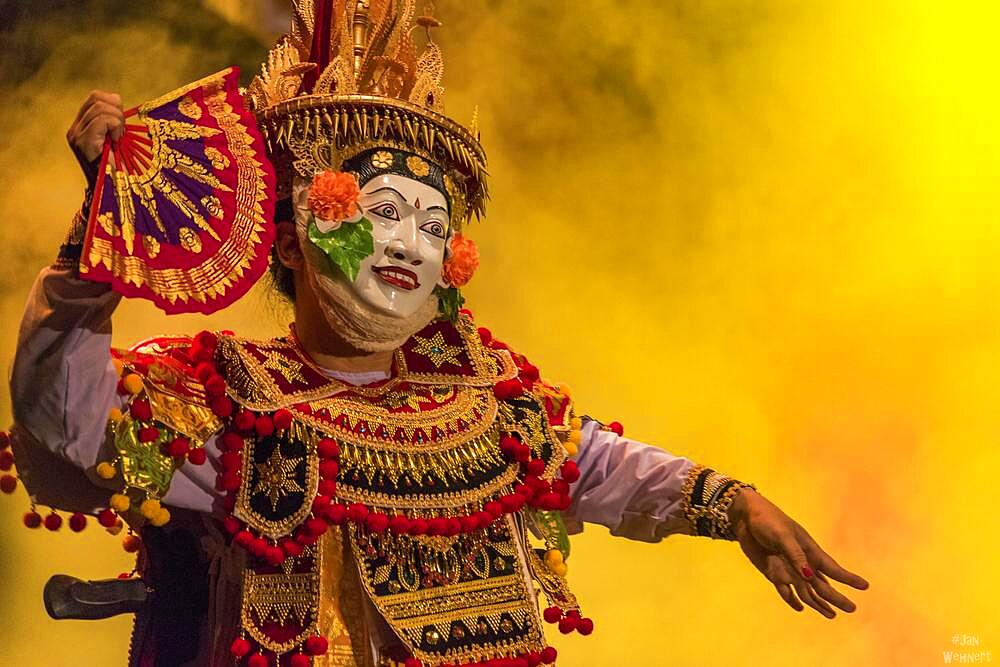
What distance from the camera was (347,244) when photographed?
Result: 218cm

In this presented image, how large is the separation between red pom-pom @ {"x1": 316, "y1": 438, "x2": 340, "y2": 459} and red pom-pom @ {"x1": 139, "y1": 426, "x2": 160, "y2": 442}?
0.25m

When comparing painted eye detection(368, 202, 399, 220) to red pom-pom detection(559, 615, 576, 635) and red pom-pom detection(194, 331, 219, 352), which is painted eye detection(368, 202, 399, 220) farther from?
red pom-pom detection(559, 615, 576, 635)

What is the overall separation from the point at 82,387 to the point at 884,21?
2.49 metres

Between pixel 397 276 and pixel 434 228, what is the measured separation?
0.12 m

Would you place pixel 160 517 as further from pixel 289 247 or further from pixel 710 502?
pixel 710 502

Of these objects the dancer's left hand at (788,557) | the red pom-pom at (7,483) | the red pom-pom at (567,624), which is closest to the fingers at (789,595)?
the dancer's left hand at (788,557)

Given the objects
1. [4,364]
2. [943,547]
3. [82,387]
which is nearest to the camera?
[82,387]

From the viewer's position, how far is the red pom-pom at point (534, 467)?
7.48 feet

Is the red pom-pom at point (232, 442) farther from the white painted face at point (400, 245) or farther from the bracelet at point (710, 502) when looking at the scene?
the bracelet at point (710, 502)

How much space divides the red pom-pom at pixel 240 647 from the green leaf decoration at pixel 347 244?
1.98ft

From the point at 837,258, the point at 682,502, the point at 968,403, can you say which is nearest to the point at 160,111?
the point at 682,502

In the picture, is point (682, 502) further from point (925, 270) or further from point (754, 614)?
point (925, 270)

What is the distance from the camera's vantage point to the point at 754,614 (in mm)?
3396

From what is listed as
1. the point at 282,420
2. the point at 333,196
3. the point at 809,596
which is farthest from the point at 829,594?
the point at 333,196
